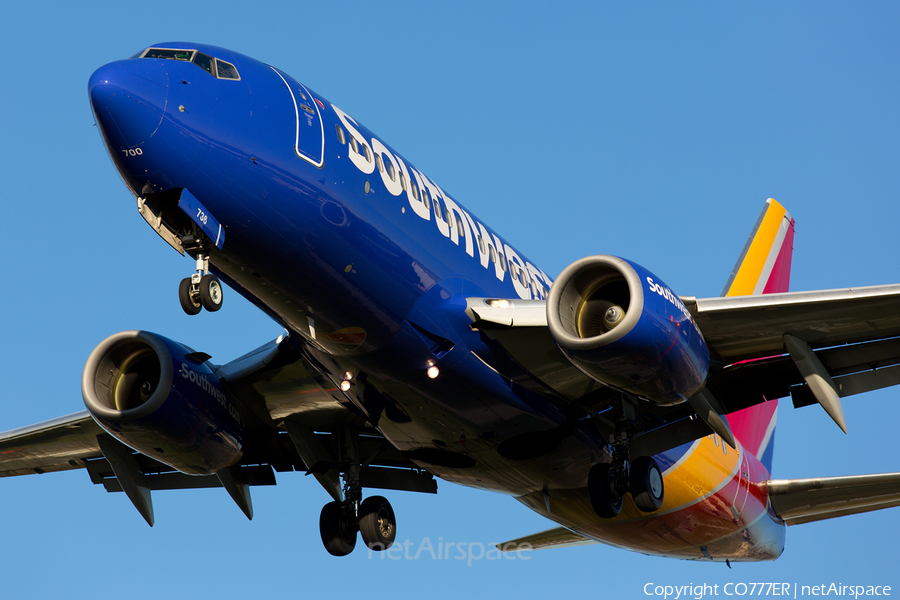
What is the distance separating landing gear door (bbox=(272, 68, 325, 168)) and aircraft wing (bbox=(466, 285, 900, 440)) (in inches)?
130

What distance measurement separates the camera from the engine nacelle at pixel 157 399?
16812 mm

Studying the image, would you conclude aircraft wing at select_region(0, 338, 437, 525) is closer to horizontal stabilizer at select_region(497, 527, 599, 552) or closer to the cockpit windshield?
horizontal stabilizer at select_region(497, 527, 599, 552)

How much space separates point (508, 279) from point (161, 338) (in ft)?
19.9

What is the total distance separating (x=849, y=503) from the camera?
66.5 ft

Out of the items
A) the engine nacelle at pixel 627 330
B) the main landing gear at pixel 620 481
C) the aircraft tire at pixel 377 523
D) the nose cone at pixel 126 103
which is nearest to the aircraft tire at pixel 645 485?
the main landing gear at pixel 620 481

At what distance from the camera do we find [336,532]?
61.9 feet

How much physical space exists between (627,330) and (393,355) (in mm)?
3408

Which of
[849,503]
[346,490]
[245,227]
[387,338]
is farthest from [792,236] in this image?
[245,227]

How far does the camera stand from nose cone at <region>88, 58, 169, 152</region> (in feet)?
37.6

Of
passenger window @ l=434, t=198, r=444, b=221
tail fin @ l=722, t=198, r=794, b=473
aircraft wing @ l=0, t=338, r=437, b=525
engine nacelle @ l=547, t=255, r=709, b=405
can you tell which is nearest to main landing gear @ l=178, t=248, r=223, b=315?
passenger window @ l=434, t=198, r=444, b=221

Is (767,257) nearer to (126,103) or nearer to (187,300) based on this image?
(187,300)

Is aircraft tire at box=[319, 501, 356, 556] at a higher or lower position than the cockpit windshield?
lower

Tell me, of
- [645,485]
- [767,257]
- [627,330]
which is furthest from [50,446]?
[767,257]

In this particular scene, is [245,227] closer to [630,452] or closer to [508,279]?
[508,279]
